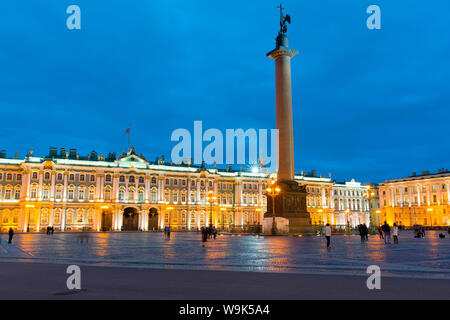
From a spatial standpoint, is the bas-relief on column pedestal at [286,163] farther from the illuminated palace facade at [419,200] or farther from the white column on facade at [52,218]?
the illuminated palace facade at [419,200]

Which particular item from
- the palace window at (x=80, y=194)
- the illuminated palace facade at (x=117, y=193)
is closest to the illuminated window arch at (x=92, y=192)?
the illuminated palace facade at (x=117, y=193)

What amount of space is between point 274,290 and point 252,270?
3701 mm

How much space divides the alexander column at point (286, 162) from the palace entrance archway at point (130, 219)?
149 ft

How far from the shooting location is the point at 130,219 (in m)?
78.1

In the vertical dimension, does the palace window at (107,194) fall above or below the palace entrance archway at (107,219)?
above

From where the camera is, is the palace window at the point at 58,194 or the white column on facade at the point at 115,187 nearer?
the palace window at the point at 58,194

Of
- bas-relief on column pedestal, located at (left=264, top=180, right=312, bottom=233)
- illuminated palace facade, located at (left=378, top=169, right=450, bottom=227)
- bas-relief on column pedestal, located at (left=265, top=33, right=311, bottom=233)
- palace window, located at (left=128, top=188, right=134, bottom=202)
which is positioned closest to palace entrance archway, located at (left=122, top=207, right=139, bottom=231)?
palace window, located at (left=128, top=188, right=134, bottom=202)

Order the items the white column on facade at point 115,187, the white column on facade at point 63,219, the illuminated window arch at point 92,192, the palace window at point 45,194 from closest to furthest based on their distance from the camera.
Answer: the palace window at point 45,194, the white column on facade at point 63,219, the illuminated window arch at point 92,192, the white column on facade at point 115,187

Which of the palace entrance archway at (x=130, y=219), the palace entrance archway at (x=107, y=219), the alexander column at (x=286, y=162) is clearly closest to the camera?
the alexander column at (x=286, y=162)

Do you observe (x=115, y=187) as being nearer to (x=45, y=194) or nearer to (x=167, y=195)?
(x=167, y=195)

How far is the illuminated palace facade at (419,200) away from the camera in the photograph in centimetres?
8806
